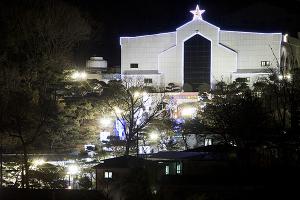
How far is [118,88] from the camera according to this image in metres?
26.2

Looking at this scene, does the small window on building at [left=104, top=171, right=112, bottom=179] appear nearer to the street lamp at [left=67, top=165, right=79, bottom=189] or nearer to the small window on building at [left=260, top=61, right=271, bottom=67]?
the street lamp at [left=67, top=165, right=79, bottom=189]

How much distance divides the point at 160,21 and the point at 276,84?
13.7 metres

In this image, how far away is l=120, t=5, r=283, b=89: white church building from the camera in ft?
102

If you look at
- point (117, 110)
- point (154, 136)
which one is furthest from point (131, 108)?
point (154, 136)

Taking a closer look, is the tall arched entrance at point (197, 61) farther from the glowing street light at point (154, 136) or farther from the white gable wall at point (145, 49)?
the glowing street light at point (154, 136)

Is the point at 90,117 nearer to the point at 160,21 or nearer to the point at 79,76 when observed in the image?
the point at 79,76

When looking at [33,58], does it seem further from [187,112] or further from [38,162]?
[187,112]

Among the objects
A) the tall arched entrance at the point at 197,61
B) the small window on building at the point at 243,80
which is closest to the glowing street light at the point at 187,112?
the small window on building at the point at 243,80

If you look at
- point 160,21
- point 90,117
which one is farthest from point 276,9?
point 90,117

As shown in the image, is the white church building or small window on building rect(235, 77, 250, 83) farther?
the white church building

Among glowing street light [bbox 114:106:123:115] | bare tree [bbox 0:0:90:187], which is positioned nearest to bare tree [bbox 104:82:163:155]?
glowing street light [bbox 114:106:123:115]

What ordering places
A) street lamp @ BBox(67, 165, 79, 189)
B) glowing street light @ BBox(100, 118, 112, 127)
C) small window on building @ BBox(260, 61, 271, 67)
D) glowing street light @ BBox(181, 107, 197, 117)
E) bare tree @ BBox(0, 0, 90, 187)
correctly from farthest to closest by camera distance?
small window on building @ BBox(260, 61, 271, 67)
glowing street light @ BBox(181, 107, 197, 117)
glowing street light @ BBox(100, 118, 112, 127)
bare tree @ BBox(0, 0, 90, 187)
street lamp @ BBox(67, 165, 79, 189)

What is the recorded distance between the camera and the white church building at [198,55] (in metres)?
31.2

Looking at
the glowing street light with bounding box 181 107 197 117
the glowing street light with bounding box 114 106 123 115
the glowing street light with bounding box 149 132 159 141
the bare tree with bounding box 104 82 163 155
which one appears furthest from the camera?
the glowing street light with bounding box 181 107 197 117
